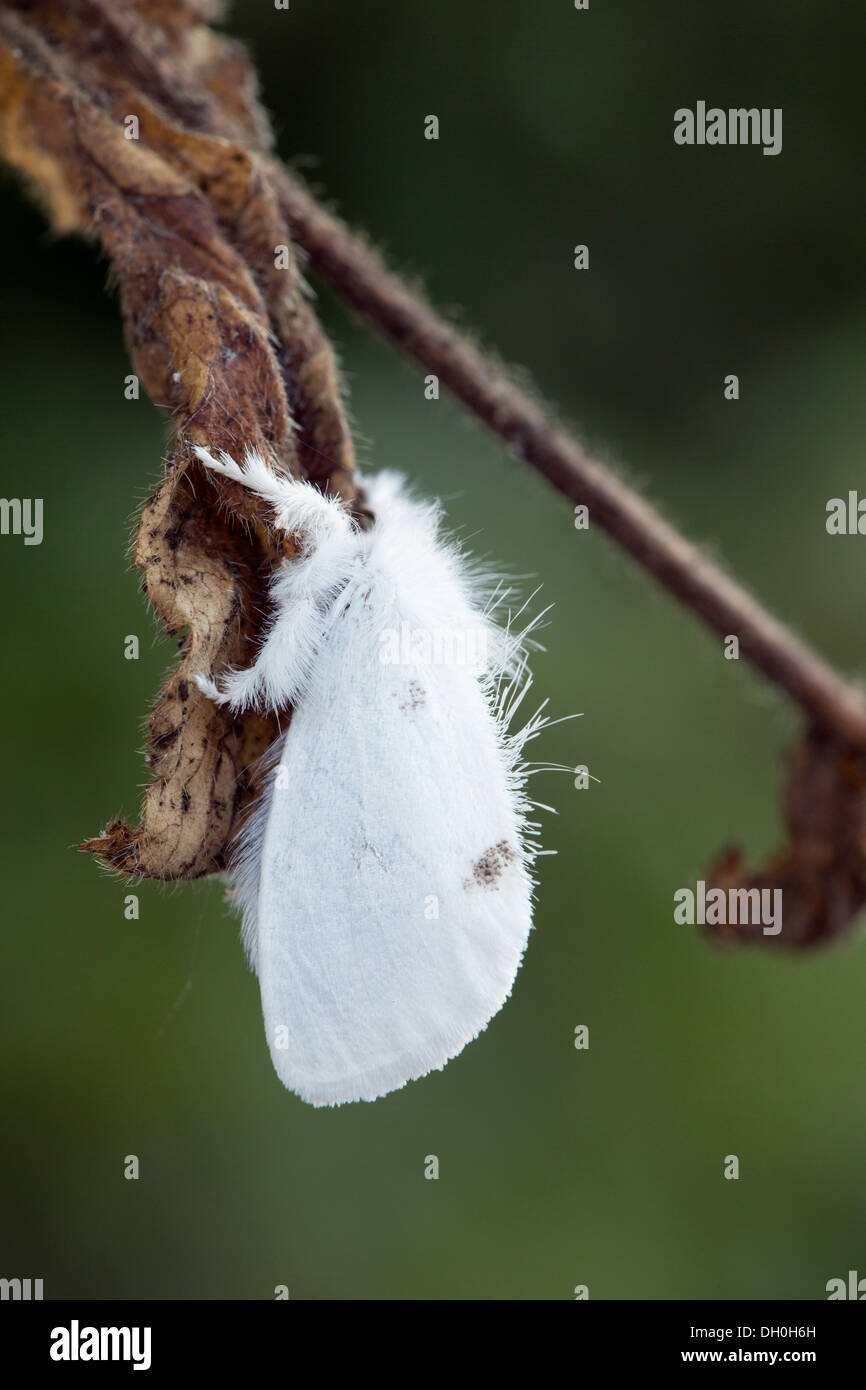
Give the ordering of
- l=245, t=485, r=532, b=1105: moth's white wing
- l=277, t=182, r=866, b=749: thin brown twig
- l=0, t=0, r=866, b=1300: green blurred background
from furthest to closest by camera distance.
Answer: l=0, t=0, r=866, b=1300: green blurred background
l=277, t=182, r=866, b=749: thin brown twig
l=245, t=485, r=532, b=1105: moth's white wing

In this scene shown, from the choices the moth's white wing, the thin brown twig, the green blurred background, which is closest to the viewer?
the moth's white wing

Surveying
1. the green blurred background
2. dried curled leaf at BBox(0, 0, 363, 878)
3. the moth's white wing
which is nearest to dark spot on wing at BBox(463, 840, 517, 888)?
the moth's white wing

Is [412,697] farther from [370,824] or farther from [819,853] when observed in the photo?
[819,853]

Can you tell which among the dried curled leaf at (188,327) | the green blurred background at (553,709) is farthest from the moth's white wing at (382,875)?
the green blurred background at (553,709)

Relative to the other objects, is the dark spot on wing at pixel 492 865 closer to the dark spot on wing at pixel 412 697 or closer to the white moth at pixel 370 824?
the white moth at pixel 370 824

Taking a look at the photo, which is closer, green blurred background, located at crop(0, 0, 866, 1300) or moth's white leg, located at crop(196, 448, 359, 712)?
moth's white leg, located at crop(196, 448, 359, 712)

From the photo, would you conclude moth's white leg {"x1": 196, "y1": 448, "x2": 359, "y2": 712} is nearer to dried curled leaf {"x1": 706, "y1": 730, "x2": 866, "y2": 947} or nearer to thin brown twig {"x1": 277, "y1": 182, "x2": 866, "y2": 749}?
thin brown twig {"x1": 277, "y1": 182, "x2": 866, "y2": 749}

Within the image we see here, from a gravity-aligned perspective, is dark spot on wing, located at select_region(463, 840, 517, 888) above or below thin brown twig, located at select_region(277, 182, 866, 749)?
below

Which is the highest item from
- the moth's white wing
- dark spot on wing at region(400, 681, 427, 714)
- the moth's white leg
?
the moth's white leg
